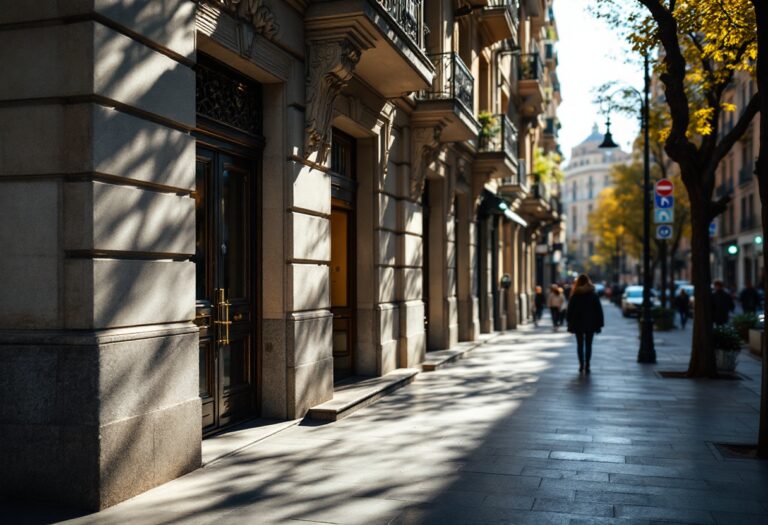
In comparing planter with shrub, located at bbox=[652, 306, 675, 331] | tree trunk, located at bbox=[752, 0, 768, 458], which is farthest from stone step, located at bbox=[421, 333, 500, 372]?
planter with shrub, located at bbox=[652, 306, 675, 331]

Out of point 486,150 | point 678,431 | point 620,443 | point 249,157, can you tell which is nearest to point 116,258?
point 249,157

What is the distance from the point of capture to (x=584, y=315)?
14508mm

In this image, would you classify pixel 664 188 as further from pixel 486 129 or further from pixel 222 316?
pixel 222 316

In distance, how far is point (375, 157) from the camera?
12.2m

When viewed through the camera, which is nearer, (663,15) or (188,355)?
(188,355)

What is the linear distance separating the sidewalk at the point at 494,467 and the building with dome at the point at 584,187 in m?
135

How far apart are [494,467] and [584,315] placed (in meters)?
8.33

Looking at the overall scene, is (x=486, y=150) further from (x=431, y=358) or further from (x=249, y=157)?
(x=249, y=157)

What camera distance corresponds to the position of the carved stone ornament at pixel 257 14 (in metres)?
7.36

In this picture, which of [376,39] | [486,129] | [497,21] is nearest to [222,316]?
[376,39]

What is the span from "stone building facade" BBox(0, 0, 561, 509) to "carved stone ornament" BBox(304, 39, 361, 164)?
3cm

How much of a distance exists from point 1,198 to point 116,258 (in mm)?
940

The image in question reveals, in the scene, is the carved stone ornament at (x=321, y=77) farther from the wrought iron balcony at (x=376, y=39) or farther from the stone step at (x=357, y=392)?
the stone step at (x=357, y=392)

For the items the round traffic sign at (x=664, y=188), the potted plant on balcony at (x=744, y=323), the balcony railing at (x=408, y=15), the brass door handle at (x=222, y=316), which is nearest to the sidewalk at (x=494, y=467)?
the brass door handle at (x=222, y=316)
